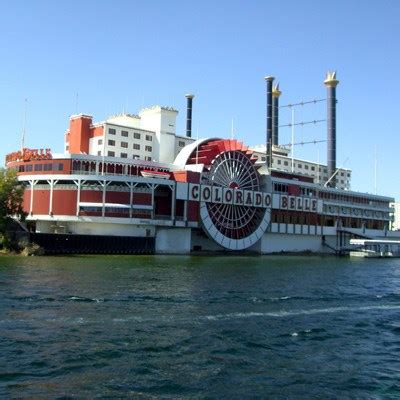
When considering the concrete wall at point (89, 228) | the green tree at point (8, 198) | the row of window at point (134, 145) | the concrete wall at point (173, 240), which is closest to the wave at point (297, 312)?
the green tree at point (8, 198)

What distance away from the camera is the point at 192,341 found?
2155 centimetres

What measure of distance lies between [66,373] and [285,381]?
22.2ft

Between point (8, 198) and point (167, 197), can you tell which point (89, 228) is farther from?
point (167, 197)

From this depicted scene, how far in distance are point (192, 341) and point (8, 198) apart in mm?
56813

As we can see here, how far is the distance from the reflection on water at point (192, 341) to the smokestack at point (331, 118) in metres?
96.7

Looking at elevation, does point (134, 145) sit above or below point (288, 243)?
above

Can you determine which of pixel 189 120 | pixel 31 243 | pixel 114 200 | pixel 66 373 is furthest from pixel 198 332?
pixel 189 120

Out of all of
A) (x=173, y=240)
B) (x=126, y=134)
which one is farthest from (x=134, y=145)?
(x=173, y=240)

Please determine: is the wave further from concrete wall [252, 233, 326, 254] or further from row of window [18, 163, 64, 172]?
concrete wall [252, 233, 326, 254]

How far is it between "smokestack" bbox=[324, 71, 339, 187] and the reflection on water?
9665cm

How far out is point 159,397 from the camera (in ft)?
50.1

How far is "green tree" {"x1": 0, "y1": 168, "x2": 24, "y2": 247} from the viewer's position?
70.1m

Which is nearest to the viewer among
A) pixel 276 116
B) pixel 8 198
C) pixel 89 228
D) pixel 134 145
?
pixel 8 198

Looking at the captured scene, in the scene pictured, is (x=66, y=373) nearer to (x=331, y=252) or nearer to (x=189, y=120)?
(x=331, y=252)
